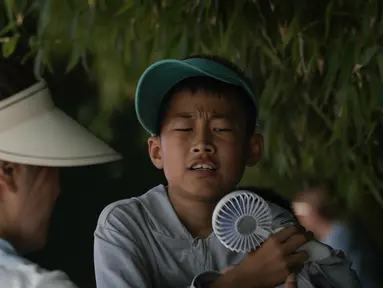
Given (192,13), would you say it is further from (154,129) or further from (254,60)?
(154,129)

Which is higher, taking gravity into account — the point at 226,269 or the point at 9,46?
the point at 9,46

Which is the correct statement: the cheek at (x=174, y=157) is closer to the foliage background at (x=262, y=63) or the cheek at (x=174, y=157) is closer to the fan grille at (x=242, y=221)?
the fan grille at (x=242, y=221)

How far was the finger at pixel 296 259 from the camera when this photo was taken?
0.46 m

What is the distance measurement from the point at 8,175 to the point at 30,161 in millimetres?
30

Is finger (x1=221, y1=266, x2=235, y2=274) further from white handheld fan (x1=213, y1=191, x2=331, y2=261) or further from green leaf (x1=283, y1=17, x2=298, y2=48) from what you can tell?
green leaf (x1=283, y1=17, x2=298, y2=48)

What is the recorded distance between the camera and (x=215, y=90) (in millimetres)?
469

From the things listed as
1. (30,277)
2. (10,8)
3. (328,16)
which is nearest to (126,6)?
(10,8)

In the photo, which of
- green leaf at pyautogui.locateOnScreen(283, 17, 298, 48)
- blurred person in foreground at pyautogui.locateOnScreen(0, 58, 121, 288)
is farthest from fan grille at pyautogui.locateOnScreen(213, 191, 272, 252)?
green leaf at pyautogui.locateOnScreen(283, 17, 298, 48)

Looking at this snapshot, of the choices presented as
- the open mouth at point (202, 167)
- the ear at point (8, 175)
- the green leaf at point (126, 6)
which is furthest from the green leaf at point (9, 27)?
the open mouth at point (202, 167)

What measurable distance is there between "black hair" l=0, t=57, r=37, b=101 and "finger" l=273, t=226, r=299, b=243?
9.6 inches

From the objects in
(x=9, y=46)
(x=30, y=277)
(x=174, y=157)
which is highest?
(x=9, y=46)

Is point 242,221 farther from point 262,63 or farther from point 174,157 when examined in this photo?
point 262,63

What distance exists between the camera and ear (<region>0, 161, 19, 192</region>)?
0.51m

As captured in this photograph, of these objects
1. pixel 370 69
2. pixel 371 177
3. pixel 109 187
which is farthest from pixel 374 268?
pixel 109 187
